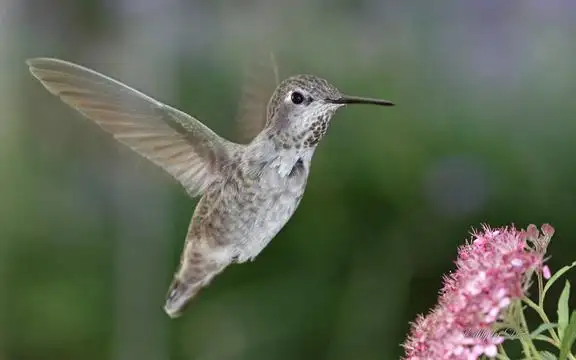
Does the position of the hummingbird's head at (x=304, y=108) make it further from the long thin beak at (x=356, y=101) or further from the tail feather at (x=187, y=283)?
the tail feather at (x=187, y=283)

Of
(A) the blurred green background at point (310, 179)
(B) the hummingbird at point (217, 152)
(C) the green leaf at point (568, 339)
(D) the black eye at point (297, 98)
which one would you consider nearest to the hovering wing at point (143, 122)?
(B) the hummingbird at point (217, 152)

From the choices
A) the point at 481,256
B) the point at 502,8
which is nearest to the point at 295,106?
the point at 481,256

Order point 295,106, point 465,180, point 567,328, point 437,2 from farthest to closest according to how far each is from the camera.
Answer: point 437,2 < point 465,180 < point 295,106 < point 567,328

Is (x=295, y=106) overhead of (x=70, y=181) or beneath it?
overhead

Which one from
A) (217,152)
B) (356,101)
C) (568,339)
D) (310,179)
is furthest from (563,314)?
(310,179)

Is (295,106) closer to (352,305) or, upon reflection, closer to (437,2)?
(352,305)

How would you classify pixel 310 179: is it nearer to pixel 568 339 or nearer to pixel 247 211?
pixel 247 211

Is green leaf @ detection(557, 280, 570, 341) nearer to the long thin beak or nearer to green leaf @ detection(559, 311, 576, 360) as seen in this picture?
green leaf @ detection(559, 311, 576, 360)
